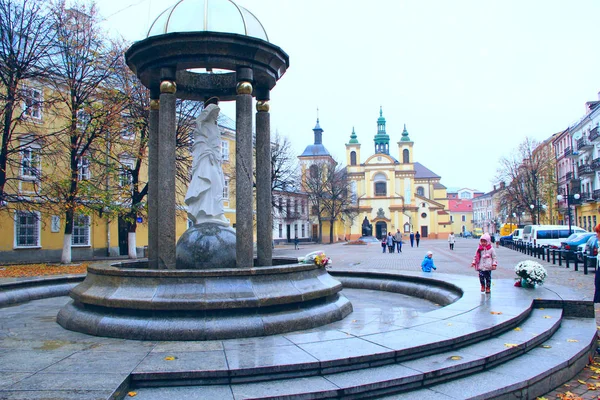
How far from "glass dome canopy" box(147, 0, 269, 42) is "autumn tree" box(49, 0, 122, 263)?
15.0 metres

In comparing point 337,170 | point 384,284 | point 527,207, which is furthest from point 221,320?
point 337,170

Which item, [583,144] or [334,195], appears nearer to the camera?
[583,144]

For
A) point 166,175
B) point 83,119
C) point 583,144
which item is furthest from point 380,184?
point 166,175

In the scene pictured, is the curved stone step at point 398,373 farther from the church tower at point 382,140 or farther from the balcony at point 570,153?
the church tower at point 382,140

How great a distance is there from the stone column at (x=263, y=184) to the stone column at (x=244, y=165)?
0.73 m

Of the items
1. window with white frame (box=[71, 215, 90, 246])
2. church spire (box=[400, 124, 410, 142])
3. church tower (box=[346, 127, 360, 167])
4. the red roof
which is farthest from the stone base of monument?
the red roof

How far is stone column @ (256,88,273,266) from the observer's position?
998 cm

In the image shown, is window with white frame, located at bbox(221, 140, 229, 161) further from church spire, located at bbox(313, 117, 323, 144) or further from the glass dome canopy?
church spire, located at bbox(313, 117, 323, 144)

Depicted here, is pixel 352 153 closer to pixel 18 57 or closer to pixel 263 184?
pixel 18 57

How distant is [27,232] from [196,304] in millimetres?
27895

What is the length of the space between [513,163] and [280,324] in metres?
56.6

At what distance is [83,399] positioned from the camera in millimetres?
4148

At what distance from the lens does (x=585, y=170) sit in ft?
169

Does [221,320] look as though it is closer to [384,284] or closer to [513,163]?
[384,284]
